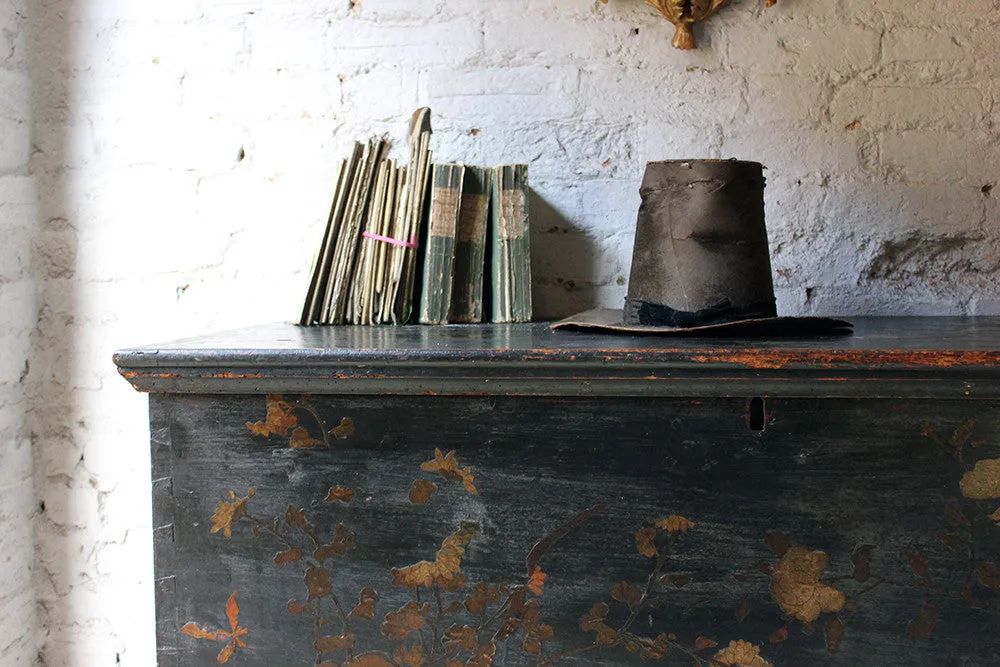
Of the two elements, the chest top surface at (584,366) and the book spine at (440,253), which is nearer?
the chest top surface at (584,366)

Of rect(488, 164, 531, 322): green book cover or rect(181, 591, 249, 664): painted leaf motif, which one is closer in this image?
rect(181, 591, 249, 664): painted leaf motif

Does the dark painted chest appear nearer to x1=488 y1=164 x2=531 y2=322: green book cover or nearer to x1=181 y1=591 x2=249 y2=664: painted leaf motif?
x1=181 y1=591 x2=249 y2=664: painted leaf motif

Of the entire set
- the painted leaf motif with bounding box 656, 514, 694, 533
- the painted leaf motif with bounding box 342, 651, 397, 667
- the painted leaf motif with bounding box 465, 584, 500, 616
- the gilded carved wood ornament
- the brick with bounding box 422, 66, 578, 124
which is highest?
the gilded carved wood ornament

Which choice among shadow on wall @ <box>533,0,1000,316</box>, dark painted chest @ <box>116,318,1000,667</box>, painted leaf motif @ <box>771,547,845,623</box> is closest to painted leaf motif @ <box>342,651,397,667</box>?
dark painted chest @ <box>116,318,1000,667</box>

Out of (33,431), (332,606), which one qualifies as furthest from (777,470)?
(33,431)

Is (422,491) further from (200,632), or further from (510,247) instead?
(510,247)

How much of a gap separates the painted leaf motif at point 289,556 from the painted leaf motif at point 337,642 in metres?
0.10

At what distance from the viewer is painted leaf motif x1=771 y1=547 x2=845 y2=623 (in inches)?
35.9

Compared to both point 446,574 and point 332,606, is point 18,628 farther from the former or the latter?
point 446,574

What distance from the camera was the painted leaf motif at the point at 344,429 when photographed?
0.99m

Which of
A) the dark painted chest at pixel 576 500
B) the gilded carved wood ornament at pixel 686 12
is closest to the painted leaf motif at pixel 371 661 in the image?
the dark painted chest at pixel 576 500

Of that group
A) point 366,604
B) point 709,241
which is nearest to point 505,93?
point 709,241

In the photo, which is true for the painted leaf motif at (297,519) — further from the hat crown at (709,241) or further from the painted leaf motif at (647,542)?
the hat crown at (709,241)

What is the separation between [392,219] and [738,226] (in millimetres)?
525
